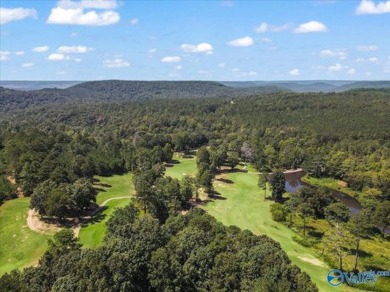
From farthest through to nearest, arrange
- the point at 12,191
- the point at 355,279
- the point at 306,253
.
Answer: the point at 12,191 → the point at 306,253 → the point at 355,279

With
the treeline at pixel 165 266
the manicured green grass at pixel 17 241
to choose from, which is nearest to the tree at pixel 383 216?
the treeline at pixel 165 266

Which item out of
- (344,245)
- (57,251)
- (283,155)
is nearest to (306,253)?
(344,245)

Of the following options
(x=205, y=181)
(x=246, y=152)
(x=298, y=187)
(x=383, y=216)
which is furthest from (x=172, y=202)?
(x=246, y=152)

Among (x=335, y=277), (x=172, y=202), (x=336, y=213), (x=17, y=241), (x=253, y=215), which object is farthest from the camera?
(x=253, y=215)

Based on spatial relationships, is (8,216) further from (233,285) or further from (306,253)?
(306,253)

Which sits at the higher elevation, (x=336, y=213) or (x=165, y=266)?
(x=165, y=266)

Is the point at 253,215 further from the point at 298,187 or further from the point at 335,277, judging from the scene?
the point at 298,187
